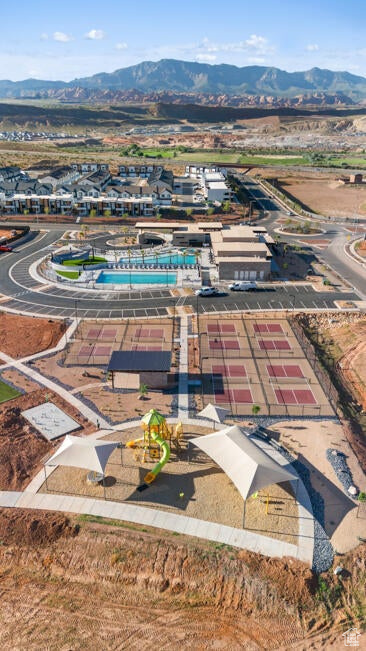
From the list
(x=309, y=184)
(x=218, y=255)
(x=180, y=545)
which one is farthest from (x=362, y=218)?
(x=180, y=545)

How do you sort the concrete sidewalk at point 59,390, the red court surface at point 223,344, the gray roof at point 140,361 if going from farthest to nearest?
the red court surface at point 223,344
the gray roof at point 140,361
the concrete sidewalk at point 59,390

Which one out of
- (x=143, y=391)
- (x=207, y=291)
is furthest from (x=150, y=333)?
(x=207, y=291)

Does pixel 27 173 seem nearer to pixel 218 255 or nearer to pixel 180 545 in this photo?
pixel 218 255

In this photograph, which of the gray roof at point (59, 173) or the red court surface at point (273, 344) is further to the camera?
the gray roof at point (59, 173)

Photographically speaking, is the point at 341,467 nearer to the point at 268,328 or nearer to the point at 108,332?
the point at 268,328

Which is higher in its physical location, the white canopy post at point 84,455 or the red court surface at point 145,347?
the white canopy post at point 84,455

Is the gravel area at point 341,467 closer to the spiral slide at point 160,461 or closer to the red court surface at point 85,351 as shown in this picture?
the spiral slide at point 160,461

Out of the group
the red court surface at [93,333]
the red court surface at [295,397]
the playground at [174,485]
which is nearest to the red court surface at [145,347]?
the red court surface at [93,333]
